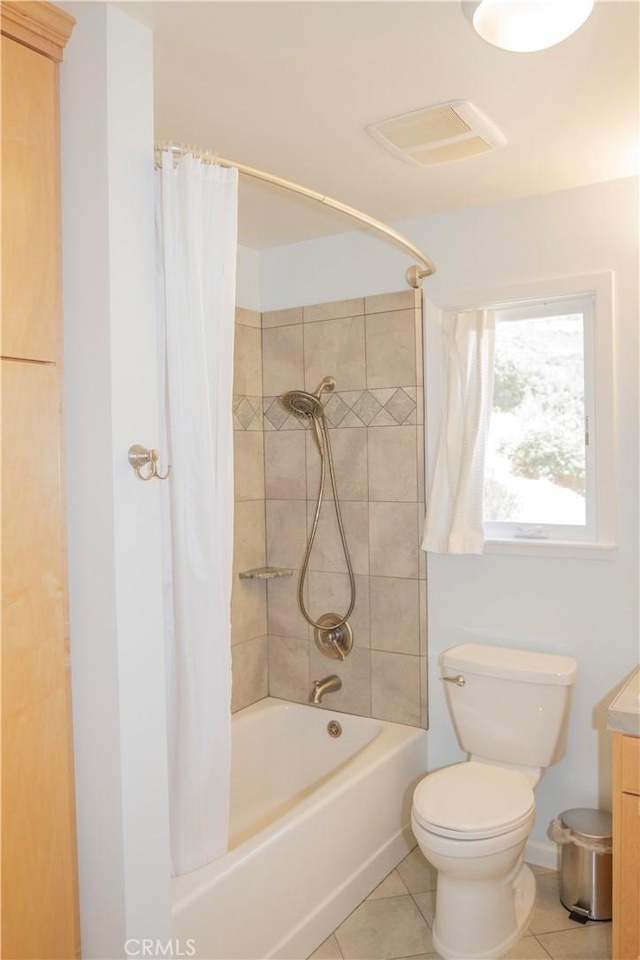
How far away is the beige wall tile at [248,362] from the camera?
3.18 m

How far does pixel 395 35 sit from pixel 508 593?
6.42 feet

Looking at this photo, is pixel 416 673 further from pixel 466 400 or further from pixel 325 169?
pixel 325 169

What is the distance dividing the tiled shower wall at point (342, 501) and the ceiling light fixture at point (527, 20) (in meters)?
1.40

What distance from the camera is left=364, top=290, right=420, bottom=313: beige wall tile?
291cm

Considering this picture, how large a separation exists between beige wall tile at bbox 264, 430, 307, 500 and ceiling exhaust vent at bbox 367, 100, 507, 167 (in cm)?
133

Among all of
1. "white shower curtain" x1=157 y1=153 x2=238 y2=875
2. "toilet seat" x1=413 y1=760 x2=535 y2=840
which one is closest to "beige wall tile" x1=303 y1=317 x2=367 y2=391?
"white shower curtain" x1=157 y1=153 x2=238 y2=875

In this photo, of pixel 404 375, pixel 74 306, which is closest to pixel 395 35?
pixel 74 306

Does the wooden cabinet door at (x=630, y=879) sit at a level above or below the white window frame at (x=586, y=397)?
below

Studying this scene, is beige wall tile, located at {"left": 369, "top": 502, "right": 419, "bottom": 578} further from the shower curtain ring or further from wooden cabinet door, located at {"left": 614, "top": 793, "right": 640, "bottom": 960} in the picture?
the shower curtain ring

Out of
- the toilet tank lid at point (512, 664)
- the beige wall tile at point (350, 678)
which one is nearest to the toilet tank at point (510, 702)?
the toilet tank lid at point (512, 664)

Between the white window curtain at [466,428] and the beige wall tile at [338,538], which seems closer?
the white window curtain at [466,428]

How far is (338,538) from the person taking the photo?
3.12m

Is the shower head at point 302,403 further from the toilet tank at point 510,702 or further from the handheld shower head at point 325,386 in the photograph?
the toilet tank at point 510,702

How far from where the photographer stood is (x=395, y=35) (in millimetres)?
1611
